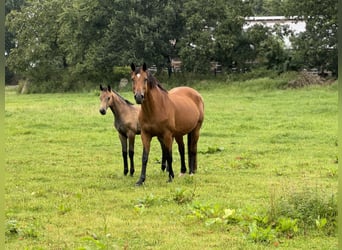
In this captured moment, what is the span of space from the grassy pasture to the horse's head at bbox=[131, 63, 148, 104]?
137cm

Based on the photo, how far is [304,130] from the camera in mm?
15250

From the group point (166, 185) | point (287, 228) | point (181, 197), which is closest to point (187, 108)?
point (166, 185)

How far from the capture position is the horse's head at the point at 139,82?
8.18 meters

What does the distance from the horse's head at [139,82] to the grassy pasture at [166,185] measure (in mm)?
1368

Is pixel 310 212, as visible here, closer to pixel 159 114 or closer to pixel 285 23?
pixel 159 114

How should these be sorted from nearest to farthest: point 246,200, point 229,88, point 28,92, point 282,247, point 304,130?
1. point 282,247
2. point 246,200
3. point 304,130
4. point 229,88
5. point 28,92

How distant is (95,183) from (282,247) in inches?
164

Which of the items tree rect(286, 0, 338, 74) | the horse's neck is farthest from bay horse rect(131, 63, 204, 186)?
tree rect(286, 0, 338, 74)

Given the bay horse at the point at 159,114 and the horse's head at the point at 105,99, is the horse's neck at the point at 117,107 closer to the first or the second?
the horse's head at the point at 105,99

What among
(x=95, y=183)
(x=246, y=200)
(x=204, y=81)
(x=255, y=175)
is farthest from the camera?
(x=204, y=81)

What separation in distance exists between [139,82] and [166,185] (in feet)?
5.40

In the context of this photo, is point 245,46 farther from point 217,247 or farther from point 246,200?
point 217,247

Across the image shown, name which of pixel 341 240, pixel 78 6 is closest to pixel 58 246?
pixel 341 240

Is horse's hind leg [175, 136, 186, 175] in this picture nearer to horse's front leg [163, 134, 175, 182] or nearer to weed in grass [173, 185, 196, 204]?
Result: horse's front leg [163, 134, 175, 182]
